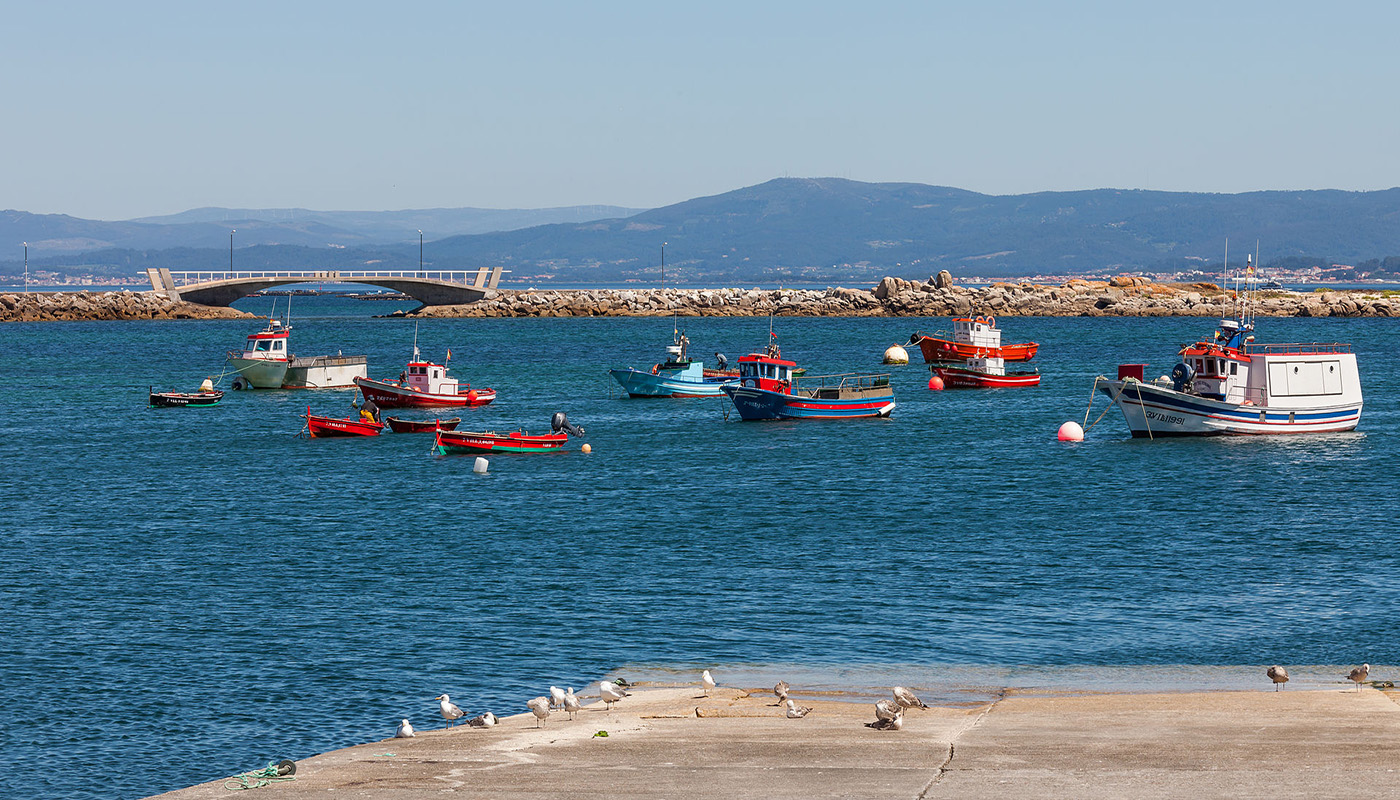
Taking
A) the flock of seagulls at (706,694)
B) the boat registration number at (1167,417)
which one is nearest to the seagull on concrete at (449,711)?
the flock of seagulls at (706,694)

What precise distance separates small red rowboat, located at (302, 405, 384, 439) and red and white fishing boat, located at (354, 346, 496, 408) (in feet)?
28.5

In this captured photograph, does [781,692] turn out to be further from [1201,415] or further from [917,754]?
[1201,415]

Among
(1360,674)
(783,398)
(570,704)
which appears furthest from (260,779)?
(783,398)

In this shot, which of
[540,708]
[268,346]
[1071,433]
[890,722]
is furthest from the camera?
[268,346]

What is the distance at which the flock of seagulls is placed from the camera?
Answer: 20047mm

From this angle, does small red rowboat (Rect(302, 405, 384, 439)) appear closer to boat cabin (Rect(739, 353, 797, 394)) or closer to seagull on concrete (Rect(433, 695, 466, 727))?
boat cabin (Rect(739, 353, 797, 394))

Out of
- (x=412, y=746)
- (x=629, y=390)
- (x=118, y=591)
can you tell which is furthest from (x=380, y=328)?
(x=412, y=746)

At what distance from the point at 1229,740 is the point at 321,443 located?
5071cm

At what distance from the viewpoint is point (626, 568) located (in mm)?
35781

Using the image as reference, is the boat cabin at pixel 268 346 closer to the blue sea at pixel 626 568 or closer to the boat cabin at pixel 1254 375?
the blue sea at pixel 626 568

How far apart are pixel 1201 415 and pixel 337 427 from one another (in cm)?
3717

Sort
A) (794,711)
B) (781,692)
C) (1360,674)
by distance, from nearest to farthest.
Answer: (794,711) → (781,692) → (1360,674)

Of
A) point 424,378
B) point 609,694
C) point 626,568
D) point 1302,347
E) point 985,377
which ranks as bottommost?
point 626,568

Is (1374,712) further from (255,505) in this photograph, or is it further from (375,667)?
(255,505)
